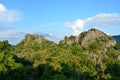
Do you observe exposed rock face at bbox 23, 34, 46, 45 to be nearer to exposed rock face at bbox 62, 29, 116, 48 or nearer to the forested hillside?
the forested hillside

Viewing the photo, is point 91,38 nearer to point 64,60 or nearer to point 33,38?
point 33,38

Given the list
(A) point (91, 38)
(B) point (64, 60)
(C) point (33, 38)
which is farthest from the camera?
(A) point (91, 38)

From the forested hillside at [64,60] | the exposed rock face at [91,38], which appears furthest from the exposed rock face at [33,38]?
the exposed rock face at [91,38]

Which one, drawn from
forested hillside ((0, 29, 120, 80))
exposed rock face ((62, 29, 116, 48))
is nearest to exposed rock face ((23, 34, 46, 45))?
forested hillside ((0, 29, 120, 80))

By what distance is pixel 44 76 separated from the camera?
65750 mm

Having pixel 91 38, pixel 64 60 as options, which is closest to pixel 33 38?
pixel 91 38

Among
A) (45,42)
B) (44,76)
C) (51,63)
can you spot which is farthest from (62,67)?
(45,42)

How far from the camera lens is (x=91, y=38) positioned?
122500 mm

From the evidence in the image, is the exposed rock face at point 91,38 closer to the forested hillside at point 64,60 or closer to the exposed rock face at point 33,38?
the forested hillside at point 64,60

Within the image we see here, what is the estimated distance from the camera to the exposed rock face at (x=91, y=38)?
390 ft

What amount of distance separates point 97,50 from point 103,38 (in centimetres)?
1533

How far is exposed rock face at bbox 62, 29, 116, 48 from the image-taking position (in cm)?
11900

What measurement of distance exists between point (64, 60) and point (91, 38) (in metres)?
44.7

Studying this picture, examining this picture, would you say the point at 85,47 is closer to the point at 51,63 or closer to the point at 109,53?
the point at 109,53
